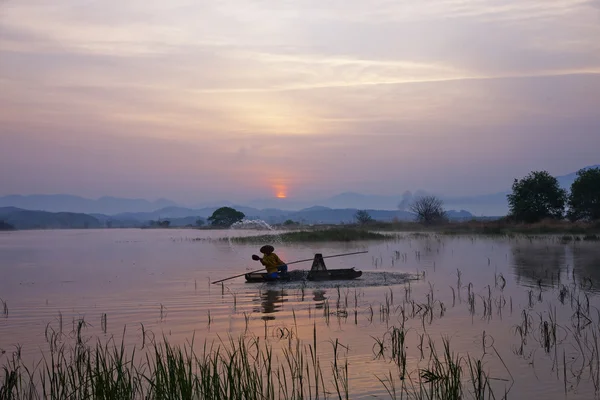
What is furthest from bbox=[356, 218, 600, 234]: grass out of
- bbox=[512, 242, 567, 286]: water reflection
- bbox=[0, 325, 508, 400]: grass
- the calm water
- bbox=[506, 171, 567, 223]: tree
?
bbox=[0, 325, 508, 400]: grass

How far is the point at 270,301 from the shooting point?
18516mm

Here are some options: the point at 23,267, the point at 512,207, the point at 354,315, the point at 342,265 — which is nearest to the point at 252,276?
the point at 354,315

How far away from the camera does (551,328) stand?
12562mm

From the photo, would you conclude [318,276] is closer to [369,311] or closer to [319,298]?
[319,298]

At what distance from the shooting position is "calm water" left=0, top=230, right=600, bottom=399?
1063 centimetres

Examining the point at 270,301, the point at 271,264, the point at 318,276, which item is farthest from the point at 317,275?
the point at 270,301

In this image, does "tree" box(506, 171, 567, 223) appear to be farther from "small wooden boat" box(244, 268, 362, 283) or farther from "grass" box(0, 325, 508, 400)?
"grass" box(0, 325, 508, 400)

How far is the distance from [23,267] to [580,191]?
50444mm

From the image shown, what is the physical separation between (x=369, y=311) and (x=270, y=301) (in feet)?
12.1

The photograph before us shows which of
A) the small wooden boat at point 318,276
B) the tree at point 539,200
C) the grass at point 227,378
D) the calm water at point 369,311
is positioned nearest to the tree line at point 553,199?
the tree at point 539,200

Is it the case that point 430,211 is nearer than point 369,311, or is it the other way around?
point 369,311

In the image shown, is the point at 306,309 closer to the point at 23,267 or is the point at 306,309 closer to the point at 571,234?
the point at 23,267

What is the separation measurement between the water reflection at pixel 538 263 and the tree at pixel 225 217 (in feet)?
301

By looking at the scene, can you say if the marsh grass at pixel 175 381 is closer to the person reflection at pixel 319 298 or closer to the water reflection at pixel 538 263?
the person reflection at pixel 319 298
